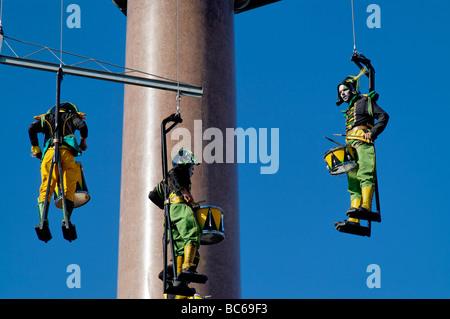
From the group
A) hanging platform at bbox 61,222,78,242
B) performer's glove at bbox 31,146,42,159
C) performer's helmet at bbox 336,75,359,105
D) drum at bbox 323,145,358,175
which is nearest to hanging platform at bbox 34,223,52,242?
hanging platform at bbox 61,222,78,242

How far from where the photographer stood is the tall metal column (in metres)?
28.1

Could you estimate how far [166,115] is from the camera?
29234 millimetres

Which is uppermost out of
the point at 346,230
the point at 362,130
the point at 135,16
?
the point at 135,16

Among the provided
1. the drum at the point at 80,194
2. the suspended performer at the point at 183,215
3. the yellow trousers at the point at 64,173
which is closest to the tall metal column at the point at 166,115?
the drum at the point at 80,194

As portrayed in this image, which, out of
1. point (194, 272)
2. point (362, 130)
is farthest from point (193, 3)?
point (194, 272)

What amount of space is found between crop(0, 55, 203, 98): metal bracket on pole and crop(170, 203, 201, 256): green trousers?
2.52 meters

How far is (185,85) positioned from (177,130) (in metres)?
1.71

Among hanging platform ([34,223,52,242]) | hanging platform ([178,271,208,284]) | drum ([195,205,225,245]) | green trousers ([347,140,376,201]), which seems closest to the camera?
hanging platform ([178,271,208,284])

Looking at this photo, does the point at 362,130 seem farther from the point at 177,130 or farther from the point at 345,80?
the point at 177,130

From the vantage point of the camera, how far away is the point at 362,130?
26.8 metres

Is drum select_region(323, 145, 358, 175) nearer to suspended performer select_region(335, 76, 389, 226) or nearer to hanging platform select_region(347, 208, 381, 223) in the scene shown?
suspended performer select_region(335, 76, 389, 226)
